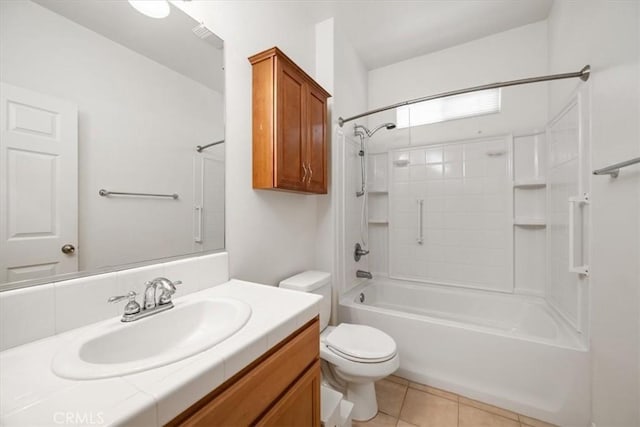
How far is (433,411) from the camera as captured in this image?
1.54 m

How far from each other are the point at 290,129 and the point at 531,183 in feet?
6.72

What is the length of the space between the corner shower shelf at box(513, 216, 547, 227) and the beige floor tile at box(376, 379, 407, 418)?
1654 mm

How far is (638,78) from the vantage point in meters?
1.01

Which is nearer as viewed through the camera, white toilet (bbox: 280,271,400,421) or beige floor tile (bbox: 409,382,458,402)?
white toilet (bbox: 280,271,400,421)

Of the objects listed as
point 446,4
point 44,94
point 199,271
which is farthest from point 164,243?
point 446,4

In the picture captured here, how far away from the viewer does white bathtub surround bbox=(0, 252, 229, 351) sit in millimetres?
673

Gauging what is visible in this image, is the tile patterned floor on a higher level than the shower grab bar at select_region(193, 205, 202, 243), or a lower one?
lower

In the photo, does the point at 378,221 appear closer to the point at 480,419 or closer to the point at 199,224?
the point at 480,419

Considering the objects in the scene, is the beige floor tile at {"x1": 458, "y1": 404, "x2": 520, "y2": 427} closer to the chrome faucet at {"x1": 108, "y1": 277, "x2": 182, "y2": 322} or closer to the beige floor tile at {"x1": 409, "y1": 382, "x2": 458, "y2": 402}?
the beige floor tile at {"x1": 409, "y1": 382, "x2": 458, "y2": 402}

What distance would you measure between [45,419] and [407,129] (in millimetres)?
2898

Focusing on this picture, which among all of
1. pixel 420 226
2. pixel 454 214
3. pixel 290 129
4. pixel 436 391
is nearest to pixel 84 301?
pixel 290 129

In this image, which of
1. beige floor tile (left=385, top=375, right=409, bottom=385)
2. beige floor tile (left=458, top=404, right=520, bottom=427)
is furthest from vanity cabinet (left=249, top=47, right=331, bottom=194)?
beige floor tile (left=458, top=404, right=520, bottom=427)

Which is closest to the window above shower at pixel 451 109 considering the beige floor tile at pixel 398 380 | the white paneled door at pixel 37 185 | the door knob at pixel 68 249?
the beige floor tile at pixel 398 380

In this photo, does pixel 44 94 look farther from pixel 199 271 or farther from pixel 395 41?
pixel 395 41
